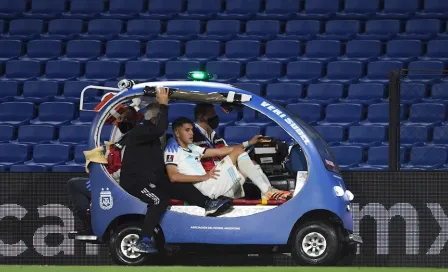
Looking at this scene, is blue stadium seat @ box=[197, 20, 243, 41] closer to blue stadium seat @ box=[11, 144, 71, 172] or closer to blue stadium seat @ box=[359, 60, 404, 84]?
blue stadium seat @ box=[359, 60, 404, 84]

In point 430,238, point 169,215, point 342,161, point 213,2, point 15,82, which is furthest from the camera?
point 213,2

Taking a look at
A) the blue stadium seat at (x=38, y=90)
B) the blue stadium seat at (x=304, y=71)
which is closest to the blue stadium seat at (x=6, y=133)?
the blue stadium seat at (x=38, y=90)

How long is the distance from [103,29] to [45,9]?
1.16 metres

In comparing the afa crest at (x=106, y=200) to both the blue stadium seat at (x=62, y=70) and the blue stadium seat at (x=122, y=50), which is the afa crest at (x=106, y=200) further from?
the blue stadium seat at (x=122, y=50)

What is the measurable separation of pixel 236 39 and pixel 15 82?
3.26 m

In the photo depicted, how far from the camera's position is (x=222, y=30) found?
656 inches

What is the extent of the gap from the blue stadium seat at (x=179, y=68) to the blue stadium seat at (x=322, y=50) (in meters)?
1.51

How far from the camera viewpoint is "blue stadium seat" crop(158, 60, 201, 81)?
625 inches

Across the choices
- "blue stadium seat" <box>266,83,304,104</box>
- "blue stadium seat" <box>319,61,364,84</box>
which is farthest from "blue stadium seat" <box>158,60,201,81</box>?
"blue stadium seat" <box>319,61,364,84</box>

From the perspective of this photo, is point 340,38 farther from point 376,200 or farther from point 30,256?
point 30,256

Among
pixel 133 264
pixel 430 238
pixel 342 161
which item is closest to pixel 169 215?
pixel 133 264

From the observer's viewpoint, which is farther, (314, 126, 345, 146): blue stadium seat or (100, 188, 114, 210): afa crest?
(314, 126, 345, 146): blue stadium seat

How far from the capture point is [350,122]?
14.7m

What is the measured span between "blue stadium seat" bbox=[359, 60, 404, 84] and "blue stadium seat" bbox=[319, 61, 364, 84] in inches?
4.3
